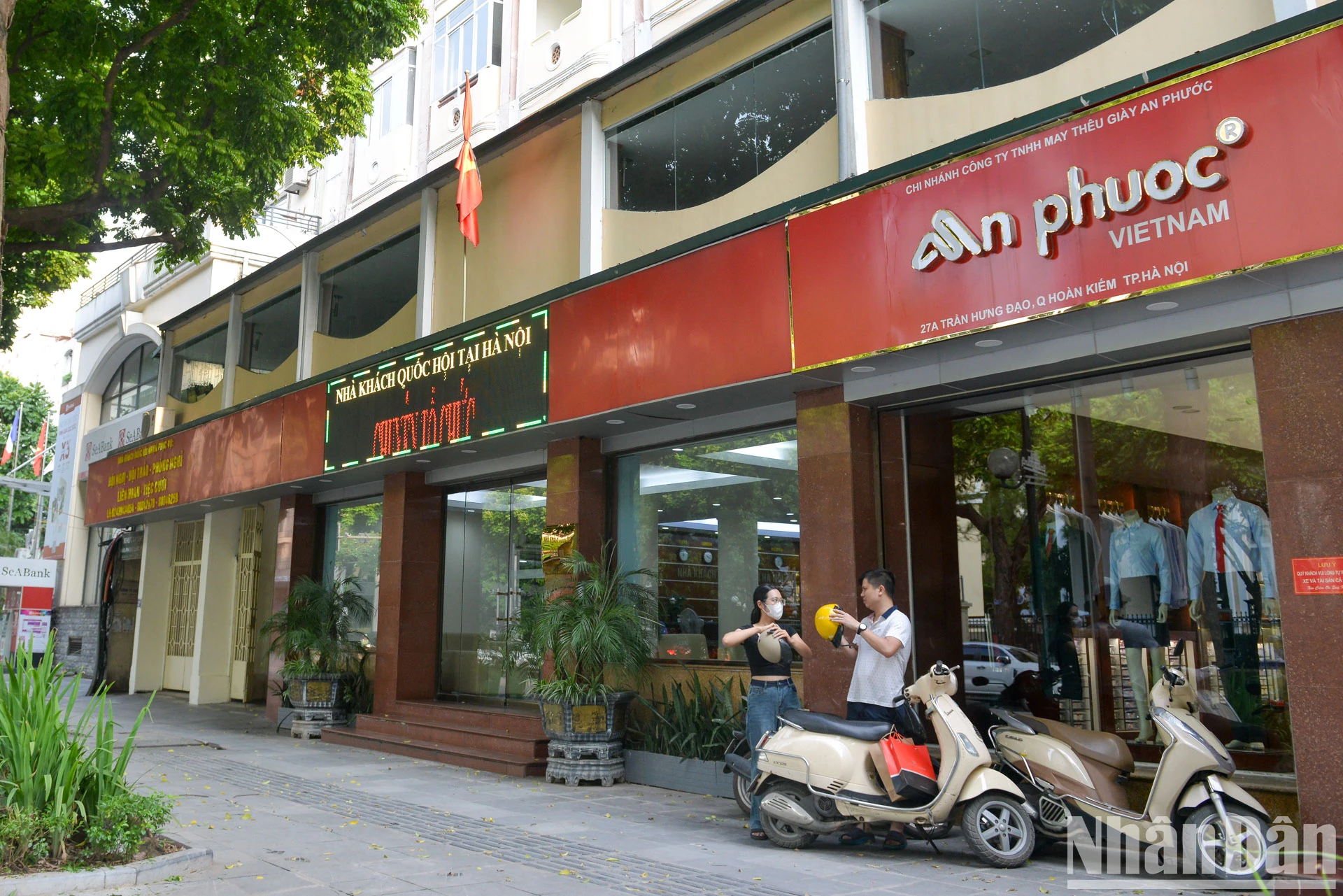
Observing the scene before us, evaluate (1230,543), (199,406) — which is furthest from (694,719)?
(199,406)

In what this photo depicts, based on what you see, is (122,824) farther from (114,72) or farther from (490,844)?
(114,72)

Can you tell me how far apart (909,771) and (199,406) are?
17141 mm

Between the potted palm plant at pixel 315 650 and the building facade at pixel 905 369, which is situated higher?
the building facade at pixel 905 369

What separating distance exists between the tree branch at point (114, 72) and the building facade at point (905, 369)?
12.3 feet

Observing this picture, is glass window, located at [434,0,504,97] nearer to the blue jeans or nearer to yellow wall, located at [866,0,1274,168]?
yellow wall, located at [866,0,1274,168]

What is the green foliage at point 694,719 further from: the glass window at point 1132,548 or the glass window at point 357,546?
the glass window at point 357,546

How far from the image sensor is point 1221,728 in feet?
23.5

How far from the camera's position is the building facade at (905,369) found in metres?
6.25

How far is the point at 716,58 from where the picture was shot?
410 inches

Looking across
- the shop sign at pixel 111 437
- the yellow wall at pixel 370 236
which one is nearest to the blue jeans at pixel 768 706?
the yellow wall at pixel 370 236

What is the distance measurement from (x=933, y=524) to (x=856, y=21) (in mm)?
4551

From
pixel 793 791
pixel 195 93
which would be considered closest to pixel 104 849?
pixel 793 791

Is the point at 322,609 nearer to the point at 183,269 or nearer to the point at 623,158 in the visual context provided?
the point at 623,158

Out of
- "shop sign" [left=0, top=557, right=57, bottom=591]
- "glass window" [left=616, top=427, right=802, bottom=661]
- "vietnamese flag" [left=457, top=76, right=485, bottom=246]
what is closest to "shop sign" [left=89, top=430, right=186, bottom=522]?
"shop sign" [left=0, top=557, right=57, bottom=591]
